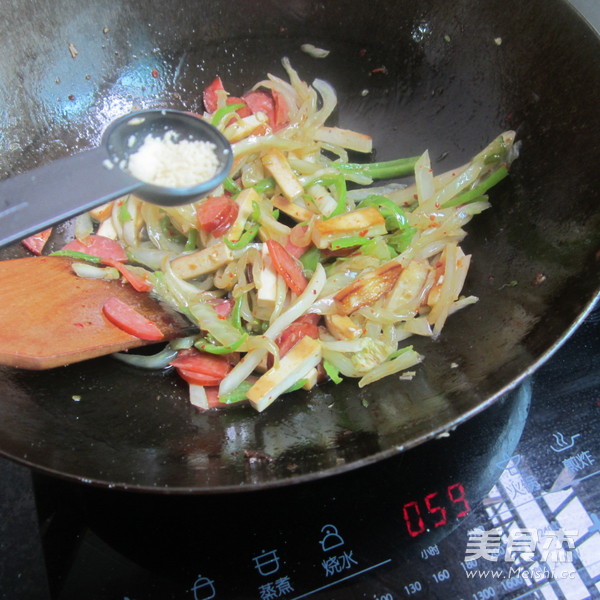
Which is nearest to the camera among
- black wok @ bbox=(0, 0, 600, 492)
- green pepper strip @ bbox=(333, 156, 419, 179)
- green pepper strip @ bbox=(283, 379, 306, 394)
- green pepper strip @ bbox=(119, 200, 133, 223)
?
black wok @ bbox=(0, 0, 600, 492)

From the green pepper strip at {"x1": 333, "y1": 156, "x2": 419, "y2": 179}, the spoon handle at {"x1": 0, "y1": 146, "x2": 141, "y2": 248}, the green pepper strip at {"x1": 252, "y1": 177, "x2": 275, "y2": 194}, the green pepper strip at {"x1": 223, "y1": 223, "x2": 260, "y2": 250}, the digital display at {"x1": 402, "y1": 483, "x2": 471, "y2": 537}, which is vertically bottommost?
the digital display at {"x1": 402, "y1": 483, "x2": 471, "y2": 537}

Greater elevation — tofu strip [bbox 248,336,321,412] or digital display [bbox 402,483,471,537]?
tofu strip [bbox 248,336,321,412]

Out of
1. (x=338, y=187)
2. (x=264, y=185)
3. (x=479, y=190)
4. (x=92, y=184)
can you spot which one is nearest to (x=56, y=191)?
(x=92, y=184)

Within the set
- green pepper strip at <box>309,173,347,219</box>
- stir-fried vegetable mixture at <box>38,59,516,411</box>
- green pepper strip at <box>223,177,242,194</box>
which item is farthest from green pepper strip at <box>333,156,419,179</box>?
green pepper strip at <box>223,177,242,194</box>

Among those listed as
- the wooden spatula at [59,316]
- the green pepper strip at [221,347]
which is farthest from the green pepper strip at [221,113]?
the green pepper strip at [221,347]

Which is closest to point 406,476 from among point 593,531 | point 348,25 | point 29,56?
point 593,531

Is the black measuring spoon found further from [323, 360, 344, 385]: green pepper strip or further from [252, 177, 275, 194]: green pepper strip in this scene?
[323, 360, 344, 385]: green pepper strip
